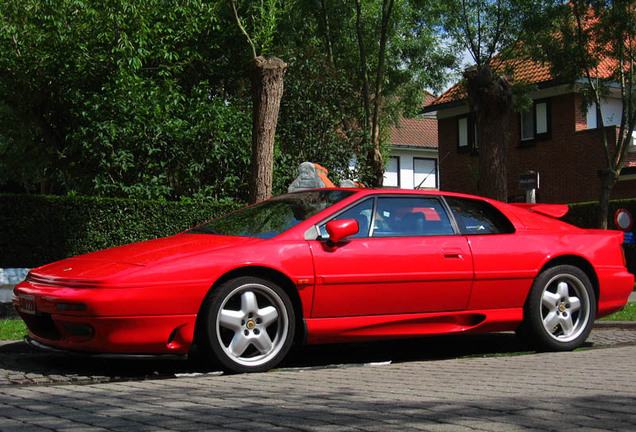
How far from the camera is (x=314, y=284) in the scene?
613 centimetres

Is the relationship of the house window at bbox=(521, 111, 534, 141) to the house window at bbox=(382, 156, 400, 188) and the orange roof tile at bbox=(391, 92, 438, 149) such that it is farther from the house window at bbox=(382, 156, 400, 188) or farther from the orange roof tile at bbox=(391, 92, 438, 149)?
the house window at bbox=(382, 156, 400, 188)

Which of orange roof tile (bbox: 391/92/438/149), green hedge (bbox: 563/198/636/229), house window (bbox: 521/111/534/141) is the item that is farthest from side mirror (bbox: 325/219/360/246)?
orange roof tile (bbox: 391/92/438/149)

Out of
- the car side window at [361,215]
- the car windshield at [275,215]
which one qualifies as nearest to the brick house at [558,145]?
the car windshield at [275,215]

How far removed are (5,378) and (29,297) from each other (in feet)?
2.22

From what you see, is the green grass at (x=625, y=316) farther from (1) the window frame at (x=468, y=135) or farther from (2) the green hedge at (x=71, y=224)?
(1) the window frame at (x=468, y=135)

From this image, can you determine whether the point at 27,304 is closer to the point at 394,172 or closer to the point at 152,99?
the point at 152,99

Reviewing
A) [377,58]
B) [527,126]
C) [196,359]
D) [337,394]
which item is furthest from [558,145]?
[337,394]

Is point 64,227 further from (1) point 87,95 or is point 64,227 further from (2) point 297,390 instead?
(2) point 297,390

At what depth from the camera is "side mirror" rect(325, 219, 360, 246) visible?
6133 millimetres

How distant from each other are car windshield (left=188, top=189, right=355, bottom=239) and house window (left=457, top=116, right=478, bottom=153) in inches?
1026

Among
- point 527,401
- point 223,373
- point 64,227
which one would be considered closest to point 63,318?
point 223,373

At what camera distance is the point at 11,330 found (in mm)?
8273

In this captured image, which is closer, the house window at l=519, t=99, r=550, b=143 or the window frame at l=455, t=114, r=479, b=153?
the house window at l=519, t=99, r=550, b=143

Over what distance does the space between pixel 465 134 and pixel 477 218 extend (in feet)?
87.4
